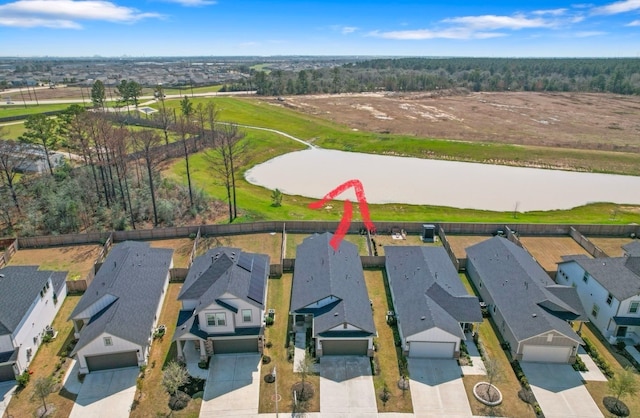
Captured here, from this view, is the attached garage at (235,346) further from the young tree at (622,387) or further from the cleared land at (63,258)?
the young tree at (622,387)

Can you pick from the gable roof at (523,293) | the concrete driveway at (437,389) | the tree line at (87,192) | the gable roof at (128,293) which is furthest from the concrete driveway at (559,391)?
the tree line at (87,192)

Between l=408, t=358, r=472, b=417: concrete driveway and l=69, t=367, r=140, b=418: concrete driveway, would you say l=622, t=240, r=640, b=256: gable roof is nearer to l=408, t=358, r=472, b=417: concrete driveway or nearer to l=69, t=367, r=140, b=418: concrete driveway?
l=408, t=358, r=472, b=417: concrete driveway

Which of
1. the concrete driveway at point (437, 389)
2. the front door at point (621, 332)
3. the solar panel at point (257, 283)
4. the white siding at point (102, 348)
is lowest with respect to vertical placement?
the concrete driveway at point (437, 389)

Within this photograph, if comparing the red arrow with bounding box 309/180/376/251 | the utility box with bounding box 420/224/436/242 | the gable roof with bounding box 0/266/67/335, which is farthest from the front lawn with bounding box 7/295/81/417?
the utility box with bounding box 420/224/436/242

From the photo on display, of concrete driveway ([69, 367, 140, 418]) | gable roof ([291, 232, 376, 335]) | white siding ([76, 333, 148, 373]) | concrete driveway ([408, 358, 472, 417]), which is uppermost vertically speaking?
gable roof ([291, 232, 376, 335])

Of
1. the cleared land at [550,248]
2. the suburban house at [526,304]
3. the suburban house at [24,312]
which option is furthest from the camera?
the cleared land at [550,248]

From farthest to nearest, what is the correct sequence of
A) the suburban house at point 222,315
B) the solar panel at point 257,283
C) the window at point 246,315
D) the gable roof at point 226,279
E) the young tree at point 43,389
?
the solar panel at point 257,283
the window at point 246,315
the gable roof at point 226,279
the suburban house at point 222,315
the young tree at point 43,389
